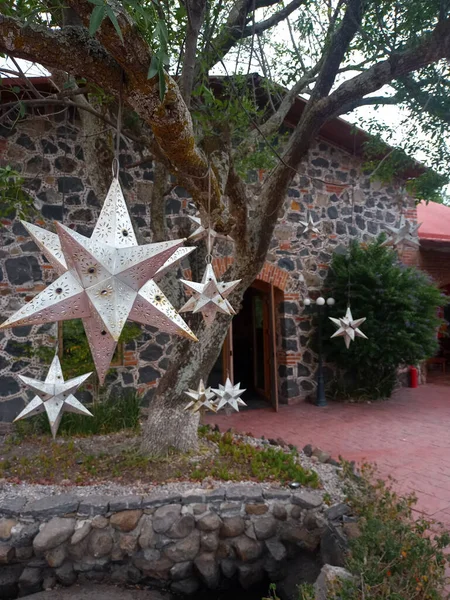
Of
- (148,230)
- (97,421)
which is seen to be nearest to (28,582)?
(97,421)

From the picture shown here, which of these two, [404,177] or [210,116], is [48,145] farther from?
[404,177]

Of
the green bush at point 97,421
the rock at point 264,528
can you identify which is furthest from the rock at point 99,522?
the green bush at point 97,421

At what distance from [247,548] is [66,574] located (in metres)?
1.26

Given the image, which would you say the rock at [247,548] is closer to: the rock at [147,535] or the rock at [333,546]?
the rock at [333,546]

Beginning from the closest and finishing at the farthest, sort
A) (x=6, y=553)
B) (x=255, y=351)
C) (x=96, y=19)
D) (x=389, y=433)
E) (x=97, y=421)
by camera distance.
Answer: (x=96, y=19) < (x=6, y=553) < (x=97, y=421) < (x=389, y=433) < (x=255, y=351)

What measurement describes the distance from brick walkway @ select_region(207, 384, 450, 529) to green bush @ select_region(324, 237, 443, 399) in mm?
564

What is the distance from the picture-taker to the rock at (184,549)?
2.99 metres

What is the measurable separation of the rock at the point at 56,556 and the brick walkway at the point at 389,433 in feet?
8.71

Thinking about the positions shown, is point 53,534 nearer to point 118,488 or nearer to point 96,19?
point 118,488

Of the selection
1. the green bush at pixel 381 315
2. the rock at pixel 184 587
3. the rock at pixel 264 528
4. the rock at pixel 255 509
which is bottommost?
the rock at pixel 184 587

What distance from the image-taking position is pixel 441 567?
2129 millimetres

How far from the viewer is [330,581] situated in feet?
7.13

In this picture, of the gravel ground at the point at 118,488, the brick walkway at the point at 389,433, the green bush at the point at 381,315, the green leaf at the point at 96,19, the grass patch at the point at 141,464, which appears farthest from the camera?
the green bush at the point at 381,315

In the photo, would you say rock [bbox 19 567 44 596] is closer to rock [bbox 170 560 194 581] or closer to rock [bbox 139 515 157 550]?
rock [bbox 139 515 157 550]
